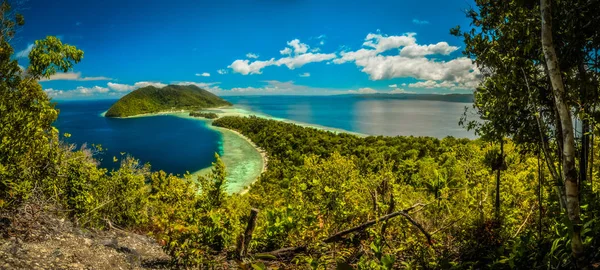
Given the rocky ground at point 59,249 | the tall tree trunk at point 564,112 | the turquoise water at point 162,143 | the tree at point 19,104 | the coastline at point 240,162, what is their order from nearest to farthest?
the tall tree trunk at point 564,112, the rocky ground at point 59,249, the tree at point 19,104, the coastline at point 240,162, the turquoise water at point 162,143

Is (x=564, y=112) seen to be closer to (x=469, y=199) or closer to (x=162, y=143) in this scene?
(x=469, y=199)

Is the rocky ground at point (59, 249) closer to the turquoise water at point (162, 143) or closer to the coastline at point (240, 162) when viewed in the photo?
the coastline at point (240, 162)

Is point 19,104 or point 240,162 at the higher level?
point 19,104

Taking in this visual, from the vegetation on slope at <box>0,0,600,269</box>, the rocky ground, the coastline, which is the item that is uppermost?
the vegetation on slope at <box>0,0,600,269</box>

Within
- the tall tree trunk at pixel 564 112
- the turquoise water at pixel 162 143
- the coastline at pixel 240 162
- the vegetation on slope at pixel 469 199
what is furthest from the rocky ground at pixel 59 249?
the turquoise water at pixel 162 143

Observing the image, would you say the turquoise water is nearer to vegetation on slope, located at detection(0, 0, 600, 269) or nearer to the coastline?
the coastline

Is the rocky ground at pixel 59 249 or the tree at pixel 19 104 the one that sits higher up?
the tree at pixel 19 104

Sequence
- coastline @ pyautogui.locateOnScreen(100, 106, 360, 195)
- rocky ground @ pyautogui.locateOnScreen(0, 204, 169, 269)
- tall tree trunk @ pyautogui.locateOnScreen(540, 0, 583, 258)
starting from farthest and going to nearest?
coastline @ pyautogui.locateOnScreen(100, 106, 360, 195) < rocky ground @ pyautogui.locateOnScreen(0, 204, 169, 269) < tall tree trunk @ pyautogui.locateOnScreen(540, 0, 583, 258)

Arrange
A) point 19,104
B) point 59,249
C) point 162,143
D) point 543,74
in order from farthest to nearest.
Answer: point 162,143 → point 19,104 → point 59,249 → point 543,74

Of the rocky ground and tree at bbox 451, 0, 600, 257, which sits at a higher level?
tree at bbox 451, 0, 600, 257

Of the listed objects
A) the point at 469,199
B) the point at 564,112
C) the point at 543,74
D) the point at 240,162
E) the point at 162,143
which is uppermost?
the point at 543,74

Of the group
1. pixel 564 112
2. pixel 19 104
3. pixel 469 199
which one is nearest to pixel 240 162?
pixel 19 104

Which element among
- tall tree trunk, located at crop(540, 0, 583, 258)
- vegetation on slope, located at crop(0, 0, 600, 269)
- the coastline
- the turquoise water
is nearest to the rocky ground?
vegetation on slope, located at crop(0, 0, 600, 269)
